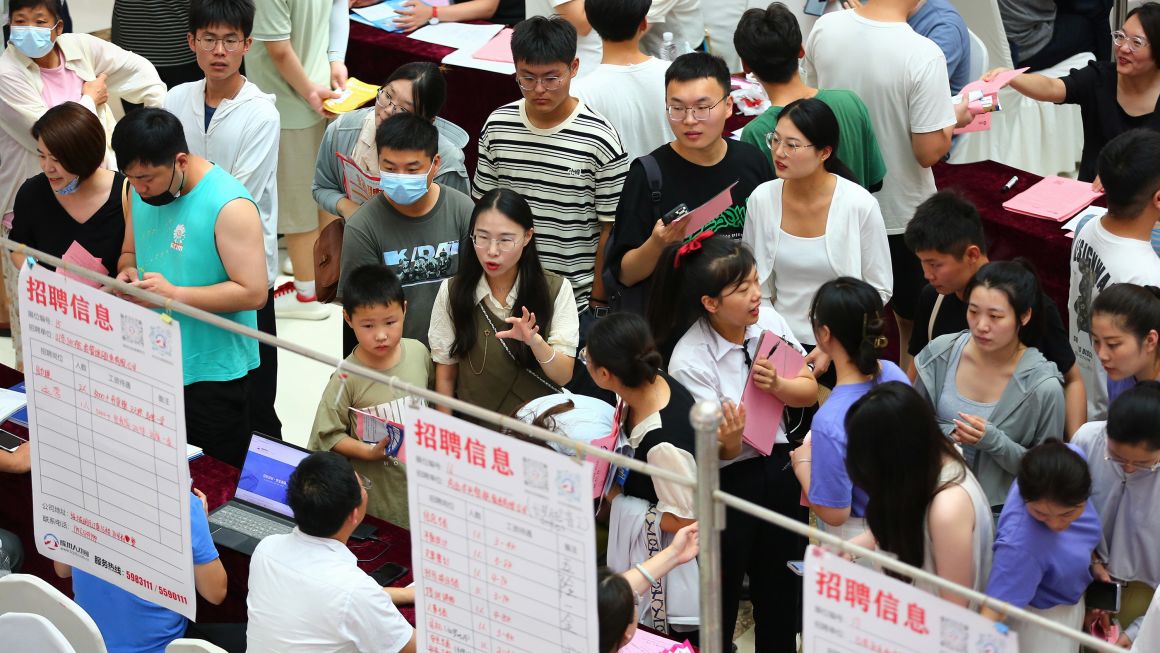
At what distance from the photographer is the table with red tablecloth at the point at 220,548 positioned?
3.26m

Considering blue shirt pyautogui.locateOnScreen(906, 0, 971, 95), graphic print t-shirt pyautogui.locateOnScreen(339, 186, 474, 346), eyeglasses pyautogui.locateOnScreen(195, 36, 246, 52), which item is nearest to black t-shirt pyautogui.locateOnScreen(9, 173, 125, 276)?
eyeglasses pyautogui.locateOnScreen(195, 36, 246, 52)

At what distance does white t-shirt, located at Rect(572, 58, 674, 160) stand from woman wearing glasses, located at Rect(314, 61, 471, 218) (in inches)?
18.1

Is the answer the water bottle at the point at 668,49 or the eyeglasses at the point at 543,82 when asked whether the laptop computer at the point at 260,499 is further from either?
the water bottle at the point at 668,49

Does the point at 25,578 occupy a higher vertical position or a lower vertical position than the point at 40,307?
lower

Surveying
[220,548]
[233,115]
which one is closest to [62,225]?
[233,115]

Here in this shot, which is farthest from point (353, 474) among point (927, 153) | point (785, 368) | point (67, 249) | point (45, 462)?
point (927, 153)

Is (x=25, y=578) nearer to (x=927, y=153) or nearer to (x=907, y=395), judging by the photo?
(x=907, y=395)

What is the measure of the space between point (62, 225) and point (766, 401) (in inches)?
81.4

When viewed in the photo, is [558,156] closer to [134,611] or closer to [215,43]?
[215,43]

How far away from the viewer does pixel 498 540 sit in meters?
2.09

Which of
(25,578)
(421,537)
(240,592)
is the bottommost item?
(240,592)

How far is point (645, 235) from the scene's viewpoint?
382 cm

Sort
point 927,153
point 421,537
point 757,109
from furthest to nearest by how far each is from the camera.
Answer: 1. point 757,109
2. point 927,153
3. point 421,537

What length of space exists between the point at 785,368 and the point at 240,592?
143 centimetres
